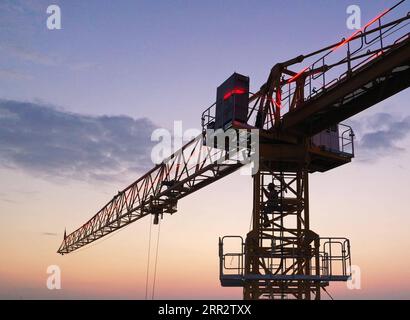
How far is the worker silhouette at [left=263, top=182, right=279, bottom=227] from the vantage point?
77.8 feet

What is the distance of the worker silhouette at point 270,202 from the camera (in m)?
23.7

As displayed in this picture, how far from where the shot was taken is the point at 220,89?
25.4 meters

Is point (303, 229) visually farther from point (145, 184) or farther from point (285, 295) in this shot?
point (145, 184)

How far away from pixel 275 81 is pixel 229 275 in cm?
→ 1092

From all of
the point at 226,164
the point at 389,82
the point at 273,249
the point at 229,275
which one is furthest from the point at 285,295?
the point at 389,82

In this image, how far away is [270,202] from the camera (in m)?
23.7
